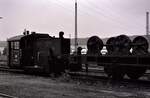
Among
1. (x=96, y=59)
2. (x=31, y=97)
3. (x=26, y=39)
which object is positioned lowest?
(x=31, y=97)

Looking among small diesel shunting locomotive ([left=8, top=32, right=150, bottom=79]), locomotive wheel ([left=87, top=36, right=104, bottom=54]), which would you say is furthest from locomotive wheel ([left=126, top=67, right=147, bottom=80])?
locomotive wheel ([left=87, top=36, right=104, bottom=54])

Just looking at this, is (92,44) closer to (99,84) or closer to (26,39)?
(99,84)

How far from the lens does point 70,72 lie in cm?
1911

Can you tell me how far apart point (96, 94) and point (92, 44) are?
5652 mm

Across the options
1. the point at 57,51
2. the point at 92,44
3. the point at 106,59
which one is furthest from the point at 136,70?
the point at 57,51

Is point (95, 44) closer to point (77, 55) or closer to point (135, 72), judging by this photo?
point (77, 55)

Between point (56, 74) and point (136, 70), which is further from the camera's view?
point (56, 74)

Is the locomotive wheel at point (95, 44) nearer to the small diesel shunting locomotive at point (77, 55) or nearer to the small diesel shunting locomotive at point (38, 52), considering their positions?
the small diesel shunting locomotive at point (77, 55)

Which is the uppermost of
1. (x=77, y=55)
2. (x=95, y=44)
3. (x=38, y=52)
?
(x=95, y=44)

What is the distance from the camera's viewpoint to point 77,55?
1733 cm

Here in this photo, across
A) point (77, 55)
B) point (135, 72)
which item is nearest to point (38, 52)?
point (77, 55)

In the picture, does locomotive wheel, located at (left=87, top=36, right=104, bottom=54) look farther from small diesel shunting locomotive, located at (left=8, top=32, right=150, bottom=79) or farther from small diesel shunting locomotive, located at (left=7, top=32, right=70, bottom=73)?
small diesel shunting locomotive, located at (left=7, top=32, right=70, bottom=73)

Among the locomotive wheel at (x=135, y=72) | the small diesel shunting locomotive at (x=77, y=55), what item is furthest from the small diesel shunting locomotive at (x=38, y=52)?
the locomotive wheel at (x=135, y=72)

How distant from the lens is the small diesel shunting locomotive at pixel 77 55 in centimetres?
1464
